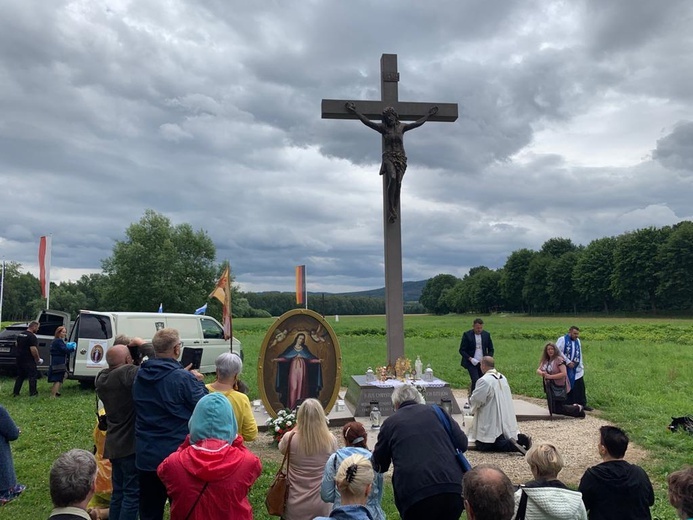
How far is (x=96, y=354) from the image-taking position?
13492 mm

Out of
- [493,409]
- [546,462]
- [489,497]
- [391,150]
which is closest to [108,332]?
[391,150]

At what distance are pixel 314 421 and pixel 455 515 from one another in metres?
1.16

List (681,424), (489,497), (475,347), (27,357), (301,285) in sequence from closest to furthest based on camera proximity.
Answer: (489,497), (681,424), (475,347), (27,357), (301,285)

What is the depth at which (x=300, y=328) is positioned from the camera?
9.16m

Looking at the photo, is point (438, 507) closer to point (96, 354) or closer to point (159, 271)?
point (96, 354)

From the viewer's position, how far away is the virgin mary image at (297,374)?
29.7ft

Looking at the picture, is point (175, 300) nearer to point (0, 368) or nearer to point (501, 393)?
point (0, 368)

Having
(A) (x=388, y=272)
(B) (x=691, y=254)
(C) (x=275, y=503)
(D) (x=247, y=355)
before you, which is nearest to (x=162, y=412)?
(C) (x=275, y=503)

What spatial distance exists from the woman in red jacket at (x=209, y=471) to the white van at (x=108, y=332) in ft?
29.1

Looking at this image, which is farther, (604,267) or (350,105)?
(604,267)

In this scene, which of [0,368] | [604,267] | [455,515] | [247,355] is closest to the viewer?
[455,515]

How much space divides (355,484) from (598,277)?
7455 cm

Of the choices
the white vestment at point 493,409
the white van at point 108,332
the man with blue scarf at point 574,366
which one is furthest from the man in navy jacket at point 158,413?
the man with blue scarf at point 574,366

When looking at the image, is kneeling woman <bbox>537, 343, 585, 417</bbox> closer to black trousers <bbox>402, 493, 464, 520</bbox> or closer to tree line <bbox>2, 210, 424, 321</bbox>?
black trousers <bbox>402, 493, 464, 520</bbox>
